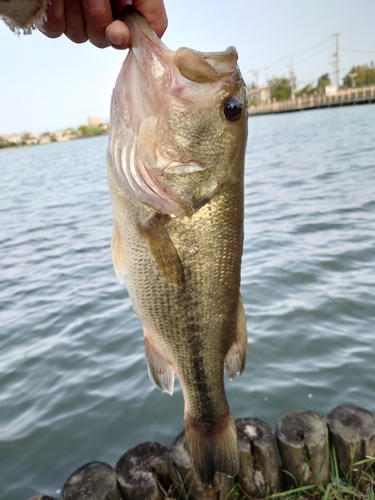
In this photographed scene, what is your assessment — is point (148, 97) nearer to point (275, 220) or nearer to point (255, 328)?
point (255, 328)

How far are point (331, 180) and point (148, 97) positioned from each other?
12653mm

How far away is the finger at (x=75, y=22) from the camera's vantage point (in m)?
1.89

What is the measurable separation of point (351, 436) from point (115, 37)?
280 centimetres

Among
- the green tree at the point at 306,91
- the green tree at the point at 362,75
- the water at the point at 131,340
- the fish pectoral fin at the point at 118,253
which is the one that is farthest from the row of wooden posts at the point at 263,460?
the green tree at the point at 306,91

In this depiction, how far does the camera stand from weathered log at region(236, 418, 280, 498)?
115 inches

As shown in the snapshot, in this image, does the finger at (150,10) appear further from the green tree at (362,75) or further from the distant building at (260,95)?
the distant building at (260,95)

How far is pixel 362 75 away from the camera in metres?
103

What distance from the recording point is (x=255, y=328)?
5.55m

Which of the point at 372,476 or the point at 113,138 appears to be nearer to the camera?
the point at 113,138

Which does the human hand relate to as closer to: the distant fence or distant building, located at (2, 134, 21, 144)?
the distant fence

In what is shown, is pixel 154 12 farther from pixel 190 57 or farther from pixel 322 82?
pixel 322 82

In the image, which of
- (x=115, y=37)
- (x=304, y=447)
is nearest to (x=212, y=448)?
(x=304, y=447)

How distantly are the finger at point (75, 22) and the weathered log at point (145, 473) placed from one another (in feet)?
8.25

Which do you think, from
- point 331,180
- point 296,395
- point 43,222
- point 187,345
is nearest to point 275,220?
point 331,180
